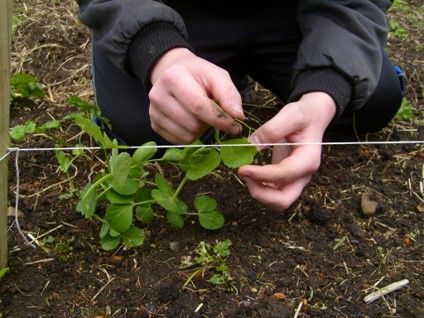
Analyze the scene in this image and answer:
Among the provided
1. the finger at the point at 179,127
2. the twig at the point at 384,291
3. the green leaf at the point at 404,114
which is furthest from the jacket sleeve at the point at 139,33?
the green leaf at the point at 404,114

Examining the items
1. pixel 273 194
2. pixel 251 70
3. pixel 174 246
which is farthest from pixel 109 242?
pixel 251 70

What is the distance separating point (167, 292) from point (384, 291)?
0.43m

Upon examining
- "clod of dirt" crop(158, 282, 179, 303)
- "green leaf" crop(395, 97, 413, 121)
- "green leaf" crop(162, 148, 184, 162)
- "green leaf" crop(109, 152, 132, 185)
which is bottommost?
"green leaf" crop(395, 97, 413, 121)

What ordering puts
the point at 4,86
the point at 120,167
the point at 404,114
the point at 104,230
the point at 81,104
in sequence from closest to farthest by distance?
the point at 4,86 < the point at 120,167 < the point at 104,230 < the point at 81,104 < the point at 404,114

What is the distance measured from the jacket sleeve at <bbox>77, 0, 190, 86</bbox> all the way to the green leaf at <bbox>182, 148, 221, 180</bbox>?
0.21 meters

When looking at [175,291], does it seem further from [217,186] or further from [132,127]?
[132,127]

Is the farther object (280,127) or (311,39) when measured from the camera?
(311,39)

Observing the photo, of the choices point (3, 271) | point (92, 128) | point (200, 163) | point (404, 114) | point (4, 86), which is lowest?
point (404, 114)

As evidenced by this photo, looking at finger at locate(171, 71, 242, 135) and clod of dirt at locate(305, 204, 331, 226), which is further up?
finger at locate(171, 71, 242, 135)

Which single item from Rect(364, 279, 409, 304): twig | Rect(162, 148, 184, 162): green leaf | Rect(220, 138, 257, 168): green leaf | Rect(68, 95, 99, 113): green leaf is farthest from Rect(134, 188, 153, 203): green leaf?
Rect(364, 279, 409, 304): twig

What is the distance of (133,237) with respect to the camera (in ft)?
3.77

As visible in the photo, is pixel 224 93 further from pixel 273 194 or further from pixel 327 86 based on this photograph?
pixel 327 86

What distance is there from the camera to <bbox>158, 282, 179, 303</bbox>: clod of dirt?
1.07m

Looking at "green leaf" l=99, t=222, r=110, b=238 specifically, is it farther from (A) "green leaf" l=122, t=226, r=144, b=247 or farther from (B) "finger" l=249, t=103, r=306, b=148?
(B) "finger" l=249, t=103, r=306, b=148
